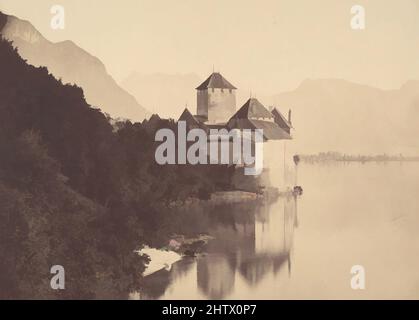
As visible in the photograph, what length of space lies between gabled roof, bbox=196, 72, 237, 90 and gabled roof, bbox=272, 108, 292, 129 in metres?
0.56

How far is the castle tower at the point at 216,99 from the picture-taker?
18.8 ft

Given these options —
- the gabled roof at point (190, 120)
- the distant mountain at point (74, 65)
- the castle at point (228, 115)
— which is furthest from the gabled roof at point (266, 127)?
the distant mountain at point (74, 65)

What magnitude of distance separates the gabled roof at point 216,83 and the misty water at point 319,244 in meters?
1.22

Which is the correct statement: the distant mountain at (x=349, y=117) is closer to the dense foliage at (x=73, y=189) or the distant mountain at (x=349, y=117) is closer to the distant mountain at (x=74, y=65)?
the dense foliage at (x=73, y=189)

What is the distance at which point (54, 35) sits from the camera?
5.69 metres

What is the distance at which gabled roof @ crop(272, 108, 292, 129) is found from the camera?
5.79 metres

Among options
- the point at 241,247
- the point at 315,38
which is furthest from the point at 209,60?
the point at 241,247

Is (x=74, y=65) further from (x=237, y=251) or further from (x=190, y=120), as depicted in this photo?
(x=237, y=251)

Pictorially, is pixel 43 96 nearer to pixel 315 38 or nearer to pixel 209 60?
pixel 209 60

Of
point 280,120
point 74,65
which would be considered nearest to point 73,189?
point 74,65

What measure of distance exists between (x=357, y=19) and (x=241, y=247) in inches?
108
